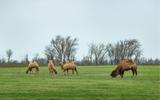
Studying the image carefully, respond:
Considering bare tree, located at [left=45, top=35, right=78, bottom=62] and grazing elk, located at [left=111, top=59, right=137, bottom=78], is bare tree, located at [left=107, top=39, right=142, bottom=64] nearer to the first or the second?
bare tree, located at [left=45, top=35, right=78, bottom=62]

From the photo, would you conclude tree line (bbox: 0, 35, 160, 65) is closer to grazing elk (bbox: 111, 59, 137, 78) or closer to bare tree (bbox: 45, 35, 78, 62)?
bare tree (bbox: 45, 35, 78, 62)

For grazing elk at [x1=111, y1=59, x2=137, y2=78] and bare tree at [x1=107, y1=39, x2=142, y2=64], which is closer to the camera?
grazing elk at [x1=111, y1=59, x2=137, y2=78]

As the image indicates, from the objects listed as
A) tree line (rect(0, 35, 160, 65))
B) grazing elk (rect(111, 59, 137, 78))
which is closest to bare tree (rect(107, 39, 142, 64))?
tree line (rect(0, 35, 160, 65))

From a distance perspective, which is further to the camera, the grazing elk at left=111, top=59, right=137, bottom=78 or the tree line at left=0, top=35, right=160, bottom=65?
the tree line at left=0, top=35, right=160, bottom=65

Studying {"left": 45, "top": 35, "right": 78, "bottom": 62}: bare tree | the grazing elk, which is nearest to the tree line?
{"left": 45, "top": 35, "right": 78, "bottom": 62}: bare tree

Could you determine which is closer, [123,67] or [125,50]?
[123,67]

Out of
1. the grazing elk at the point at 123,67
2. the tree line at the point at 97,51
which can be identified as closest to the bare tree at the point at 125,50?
the tree line at the point at 97,51

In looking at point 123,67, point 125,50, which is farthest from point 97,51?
point 123,67

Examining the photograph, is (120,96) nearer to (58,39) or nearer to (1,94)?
(1,94)

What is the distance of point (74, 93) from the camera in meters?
20.5

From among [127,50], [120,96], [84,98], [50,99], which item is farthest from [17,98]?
A: [127,50]

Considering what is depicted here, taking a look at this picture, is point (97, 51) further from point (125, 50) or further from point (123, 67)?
point (123, 67)

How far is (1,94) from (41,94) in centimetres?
175

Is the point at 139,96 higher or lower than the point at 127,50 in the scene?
lower
